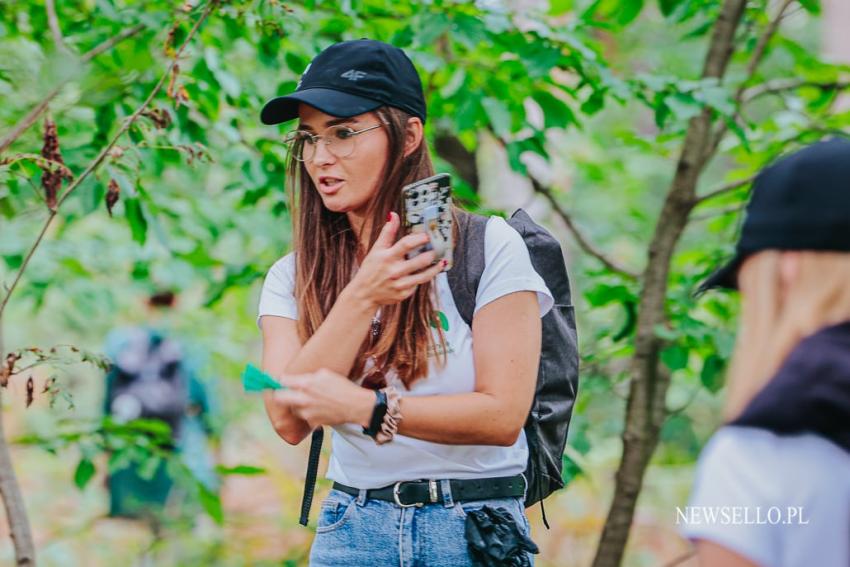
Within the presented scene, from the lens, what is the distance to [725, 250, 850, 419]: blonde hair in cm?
120

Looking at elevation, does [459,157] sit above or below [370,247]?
above

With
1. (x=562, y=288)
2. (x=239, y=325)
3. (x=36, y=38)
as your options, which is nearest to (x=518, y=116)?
(x=562, y=288)

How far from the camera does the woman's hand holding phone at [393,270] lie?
5.72 feet

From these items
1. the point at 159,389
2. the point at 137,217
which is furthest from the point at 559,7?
the point at 159,389

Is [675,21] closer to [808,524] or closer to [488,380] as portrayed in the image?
[488,380]

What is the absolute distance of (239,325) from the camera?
249 inches

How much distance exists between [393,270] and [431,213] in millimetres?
128

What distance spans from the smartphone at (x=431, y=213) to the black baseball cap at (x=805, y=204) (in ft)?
2.02

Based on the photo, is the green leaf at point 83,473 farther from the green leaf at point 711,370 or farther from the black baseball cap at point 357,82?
the green leaf at point 711,370

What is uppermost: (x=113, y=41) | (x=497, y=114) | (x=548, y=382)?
(x=113, y=41)

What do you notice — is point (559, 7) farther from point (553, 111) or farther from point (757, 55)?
point (757, 55)

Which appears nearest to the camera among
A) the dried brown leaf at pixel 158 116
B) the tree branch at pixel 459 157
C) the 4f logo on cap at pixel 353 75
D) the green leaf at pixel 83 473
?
the 4f logo on cap at pixel 353 75

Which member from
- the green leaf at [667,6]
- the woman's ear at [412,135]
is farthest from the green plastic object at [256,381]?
the green leaf at [667,6]

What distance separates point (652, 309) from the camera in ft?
11.8
